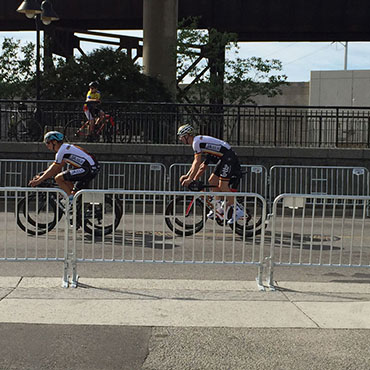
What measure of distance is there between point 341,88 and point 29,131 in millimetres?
32467

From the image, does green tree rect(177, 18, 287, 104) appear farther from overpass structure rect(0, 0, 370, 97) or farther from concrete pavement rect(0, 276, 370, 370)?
concrete pavement rect(0, 276, 370, 370)

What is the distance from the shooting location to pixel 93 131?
17797 mm

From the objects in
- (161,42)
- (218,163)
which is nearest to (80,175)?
(218,163)

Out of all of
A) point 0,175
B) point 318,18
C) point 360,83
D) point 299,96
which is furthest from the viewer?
point 299,96

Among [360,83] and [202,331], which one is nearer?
[202,331]

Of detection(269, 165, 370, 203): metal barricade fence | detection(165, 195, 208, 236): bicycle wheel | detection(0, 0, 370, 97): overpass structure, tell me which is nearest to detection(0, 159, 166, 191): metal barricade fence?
detection(269, 165, 370, 203): metal barricade fence

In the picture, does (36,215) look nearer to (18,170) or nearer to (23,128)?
(18,170)

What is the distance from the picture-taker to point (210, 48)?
25.1m

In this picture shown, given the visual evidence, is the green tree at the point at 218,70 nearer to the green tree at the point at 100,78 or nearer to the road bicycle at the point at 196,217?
the green tree at the point at 100,78

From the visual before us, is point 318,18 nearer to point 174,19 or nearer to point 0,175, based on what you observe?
point 174,19

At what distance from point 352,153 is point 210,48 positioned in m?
9.93

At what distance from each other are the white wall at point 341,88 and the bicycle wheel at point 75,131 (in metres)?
30.2

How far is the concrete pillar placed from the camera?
25.7 meters

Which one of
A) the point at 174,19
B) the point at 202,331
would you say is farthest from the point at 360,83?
the point at 202,331
